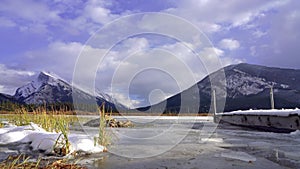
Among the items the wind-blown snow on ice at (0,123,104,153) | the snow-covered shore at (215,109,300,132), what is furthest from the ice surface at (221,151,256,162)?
the snow-covered shore at (215,109,300,132)

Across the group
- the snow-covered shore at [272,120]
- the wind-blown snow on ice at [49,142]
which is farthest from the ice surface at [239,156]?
the snow-covered shore at [272,120]

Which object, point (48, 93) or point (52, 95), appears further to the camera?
point (48, 93)

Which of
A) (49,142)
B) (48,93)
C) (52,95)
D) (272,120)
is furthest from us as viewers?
(48,93)

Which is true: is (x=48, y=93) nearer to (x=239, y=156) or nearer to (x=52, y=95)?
(x=52, y=95)

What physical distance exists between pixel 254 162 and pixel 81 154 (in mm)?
2234

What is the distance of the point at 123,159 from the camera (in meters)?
3.83

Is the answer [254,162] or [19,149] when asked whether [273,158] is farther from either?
[19,149]

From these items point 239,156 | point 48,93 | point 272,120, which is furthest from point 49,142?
point 48,93

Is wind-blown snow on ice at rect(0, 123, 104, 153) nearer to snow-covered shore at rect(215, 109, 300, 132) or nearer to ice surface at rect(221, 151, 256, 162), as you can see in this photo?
ice surface at rect(221, 151, 256, 162)

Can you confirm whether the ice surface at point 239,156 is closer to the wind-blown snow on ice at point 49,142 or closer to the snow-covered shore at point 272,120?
the wind-blown snow on ice at point 49,142

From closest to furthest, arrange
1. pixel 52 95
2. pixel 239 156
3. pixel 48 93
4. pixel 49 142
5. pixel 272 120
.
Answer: pixel 239 156
pixel 49 142
pixel 272 120
pixel 52 95
pixel 48 93

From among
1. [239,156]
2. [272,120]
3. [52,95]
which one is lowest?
[239,156]

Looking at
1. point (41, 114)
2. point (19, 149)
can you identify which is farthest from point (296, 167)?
point (41, 114)

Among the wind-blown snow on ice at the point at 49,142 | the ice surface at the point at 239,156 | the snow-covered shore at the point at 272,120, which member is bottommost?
the ice surface at the point at 239,156
